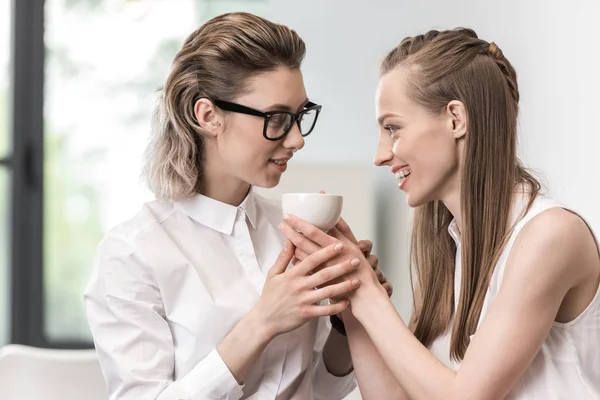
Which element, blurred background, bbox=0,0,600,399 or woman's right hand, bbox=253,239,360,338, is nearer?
woman's right hand, bbox=253,239,360,338

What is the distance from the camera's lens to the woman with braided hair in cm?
144

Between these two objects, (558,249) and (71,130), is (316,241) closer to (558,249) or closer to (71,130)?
(558,249)

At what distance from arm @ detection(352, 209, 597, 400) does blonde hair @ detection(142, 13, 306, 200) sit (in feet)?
2.10

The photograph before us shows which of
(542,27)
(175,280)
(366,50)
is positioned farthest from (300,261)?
(366,50)

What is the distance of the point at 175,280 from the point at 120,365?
0.20 m

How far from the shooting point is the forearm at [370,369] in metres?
1.73

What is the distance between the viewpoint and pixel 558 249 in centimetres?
143

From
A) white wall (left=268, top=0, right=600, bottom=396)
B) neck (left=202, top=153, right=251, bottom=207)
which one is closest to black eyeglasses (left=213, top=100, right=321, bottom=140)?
neck (left=202, top=153, right=251, bottom=207)

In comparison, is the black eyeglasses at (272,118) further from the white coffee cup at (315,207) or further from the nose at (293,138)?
the white coffee cup at (315,207)

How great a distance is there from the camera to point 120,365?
1612 mm

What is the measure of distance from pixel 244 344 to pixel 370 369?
30 centimetres

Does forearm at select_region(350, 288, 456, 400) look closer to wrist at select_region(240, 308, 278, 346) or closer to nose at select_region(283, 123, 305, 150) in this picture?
wrist at select_region(240, 308, 278, 346)

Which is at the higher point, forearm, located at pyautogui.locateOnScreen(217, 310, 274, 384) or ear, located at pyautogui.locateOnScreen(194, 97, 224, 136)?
ear, located at pyautogui.locateOnScreen(194, 97, 224, 136)

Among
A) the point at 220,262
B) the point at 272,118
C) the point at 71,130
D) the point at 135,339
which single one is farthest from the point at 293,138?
the point at 71,130
